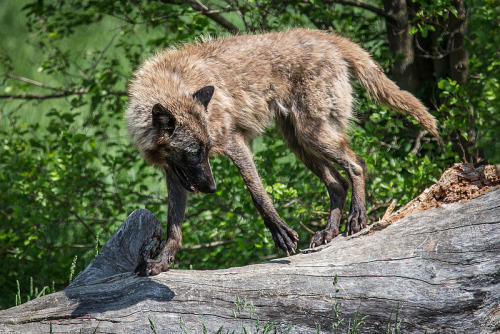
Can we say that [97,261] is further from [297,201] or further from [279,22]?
[279,22]

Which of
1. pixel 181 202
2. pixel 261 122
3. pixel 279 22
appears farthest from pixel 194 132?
pixel 279 22

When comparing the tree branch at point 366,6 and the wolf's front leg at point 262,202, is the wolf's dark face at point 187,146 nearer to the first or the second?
the wolf's front leg at point 262,202

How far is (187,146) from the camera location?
419 centimetres

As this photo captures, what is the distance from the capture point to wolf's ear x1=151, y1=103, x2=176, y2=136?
4074 millimetres

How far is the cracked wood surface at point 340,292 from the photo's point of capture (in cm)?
319

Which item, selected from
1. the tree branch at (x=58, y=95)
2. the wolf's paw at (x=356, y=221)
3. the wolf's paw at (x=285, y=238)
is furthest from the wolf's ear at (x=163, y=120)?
the tree branch at (x=58, y=95)

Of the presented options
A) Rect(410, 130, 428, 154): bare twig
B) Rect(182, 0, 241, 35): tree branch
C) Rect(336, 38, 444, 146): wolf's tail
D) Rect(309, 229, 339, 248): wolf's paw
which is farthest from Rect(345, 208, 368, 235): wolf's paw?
→ Rect(182, 0, 241, 35): tree branch

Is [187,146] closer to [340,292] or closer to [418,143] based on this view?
[340,292]

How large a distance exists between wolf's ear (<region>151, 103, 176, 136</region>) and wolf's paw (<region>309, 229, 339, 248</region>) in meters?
1.45

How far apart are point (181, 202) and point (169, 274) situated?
0.87 m

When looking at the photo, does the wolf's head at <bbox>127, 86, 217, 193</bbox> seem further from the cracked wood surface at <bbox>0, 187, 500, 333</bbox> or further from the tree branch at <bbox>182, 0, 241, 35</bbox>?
the tree branch at <bbox>182, 0, 241, 35</bbox>

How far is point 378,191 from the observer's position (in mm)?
5496

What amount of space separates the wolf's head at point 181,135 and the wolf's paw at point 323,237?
97 cm

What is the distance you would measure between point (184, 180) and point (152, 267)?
0.75 m
